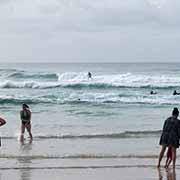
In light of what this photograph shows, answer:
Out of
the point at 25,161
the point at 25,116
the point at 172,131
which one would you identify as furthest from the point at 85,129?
the point at 172,131

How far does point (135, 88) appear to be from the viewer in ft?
158

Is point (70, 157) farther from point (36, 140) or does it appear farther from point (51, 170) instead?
point (36, 140)

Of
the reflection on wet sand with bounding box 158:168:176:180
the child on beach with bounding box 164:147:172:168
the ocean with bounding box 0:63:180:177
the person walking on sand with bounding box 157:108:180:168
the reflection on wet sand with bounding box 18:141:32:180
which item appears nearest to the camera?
the reflection on wet sand with bounding box 158:168:176:180

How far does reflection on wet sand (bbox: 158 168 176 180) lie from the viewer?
11602 millimetres

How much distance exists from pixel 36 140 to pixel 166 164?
629cm

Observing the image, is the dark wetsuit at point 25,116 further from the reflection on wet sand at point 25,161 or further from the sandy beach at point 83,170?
the sandy beach at point 83,170

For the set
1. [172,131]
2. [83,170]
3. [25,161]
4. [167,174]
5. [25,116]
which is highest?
[25,116]

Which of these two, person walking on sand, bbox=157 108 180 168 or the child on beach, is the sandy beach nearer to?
the child on beach

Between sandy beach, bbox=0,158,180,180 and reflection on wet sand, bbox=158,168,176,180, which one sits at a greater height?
sandy beach, bbox=0,158,180,180

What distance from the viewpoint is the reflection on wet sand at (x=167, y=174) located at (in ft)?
38.1

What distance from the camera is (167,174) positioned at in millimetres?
12055

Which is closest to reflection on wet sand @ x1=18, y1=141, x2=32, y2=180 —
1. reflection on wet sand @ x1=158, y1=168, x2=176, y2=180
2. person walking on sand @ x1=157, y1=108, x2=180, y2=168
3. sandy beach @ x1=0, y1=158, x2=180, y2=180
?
sandy beach @ x1=0, y1=158, x2=180, y2=180

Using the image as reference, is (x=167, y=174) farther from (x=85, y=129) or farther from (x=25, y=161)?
(x=85, y=129)

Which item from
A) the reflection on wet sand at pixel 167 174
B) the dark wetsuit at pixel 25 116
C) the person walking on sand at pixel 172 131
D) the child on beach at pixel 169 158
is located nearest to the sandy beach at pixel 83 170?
the reflection on wet sand at pixel 167 174
